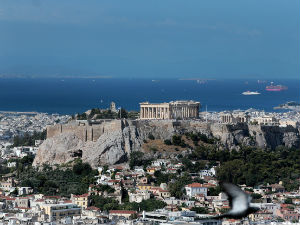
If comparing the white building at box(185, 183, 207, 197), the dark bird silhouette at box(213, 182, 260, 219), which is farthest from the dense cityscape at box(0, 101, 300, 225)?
the dark bird silhouette at box(213, 182, 260, 219)

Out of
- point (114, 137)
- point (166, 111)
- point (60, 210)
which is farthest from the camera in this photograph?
point (166, 111)

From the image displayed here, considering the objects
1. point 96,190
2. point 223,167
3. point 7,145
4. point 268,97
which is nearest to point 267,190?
point 223,167

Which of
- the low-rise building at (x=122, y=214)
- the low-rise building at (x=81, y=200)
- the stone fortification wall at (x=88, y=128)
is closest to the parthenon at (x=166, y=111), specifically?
the stone fortification wall at (x=88, y=128)

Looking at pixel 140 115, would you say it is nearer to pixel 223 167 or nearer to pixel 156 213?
pixel 223 167

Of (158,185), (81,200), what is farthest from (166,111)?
(81,200)

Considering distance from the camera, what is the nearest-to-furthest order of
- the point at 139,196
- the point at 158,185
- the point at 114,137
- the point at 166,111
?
the point at 139,196
the point at 158,185
the point at 114,137
the point at 166,111

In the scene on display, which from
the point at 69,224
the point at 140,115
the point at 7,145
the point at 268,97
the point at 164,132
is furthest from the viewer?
the point at 268,97

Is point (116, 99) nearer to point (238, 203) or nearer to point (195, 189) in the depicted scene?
point (195, 189)
